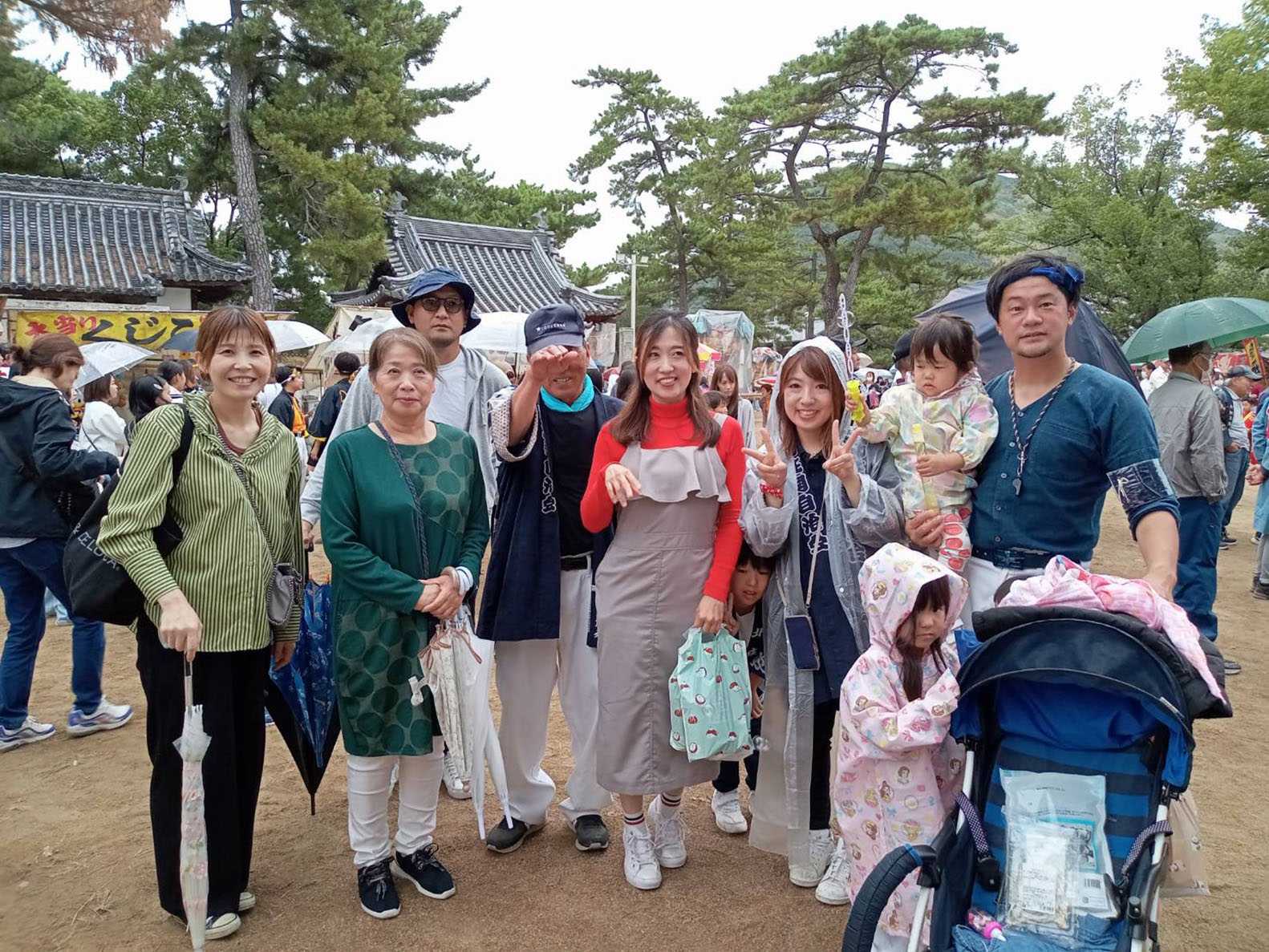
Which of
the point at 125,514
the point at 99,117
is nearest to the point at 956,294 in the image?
the point at 125,514

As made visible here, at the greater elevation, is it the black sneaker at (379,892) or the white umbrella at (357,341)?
the white umbrella at (357,341)

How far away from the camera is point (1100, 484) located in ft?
7.93

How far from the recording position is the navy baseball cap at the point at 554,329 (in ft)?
9.55

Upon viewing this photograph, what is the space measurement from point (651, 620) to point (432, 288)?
1498 mm

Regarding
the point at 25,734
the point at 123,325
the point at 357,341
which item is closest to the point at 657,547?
the point at 25,734

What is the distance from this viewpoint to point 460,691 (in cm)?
278

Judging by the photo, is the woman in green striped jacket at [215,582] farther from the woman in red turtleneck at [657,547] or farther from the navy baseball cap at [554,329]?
the woman in red turtleneck at [657,547]

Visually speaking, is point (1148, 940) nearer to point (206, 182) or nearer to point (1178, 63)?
point (1178, 63)

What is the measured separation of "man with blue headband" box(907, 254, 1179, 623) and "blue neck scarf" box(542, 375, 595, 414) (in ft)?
4.31

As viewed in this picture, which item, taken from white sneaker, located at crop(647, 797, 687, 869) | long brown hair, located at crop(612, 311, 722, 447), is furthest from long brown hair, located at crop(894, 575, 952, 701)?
white sneaker, located at crop(647, 797, 687, 869)

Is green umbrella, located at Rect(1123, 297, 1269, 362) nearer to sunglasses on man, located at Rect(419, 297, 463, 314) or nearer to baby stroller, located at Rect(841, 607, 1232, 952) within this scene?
baby stroller, located at Rect(841, 607, 1232, 952)

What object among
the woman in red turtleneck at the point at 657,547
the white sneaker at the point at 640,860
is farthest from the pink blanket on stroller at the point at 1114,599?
the white sneaker at the point at 640,860

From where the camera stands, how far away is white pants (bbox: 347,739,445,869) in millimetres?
2738

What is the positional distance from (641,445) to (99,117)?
29.5 metres
